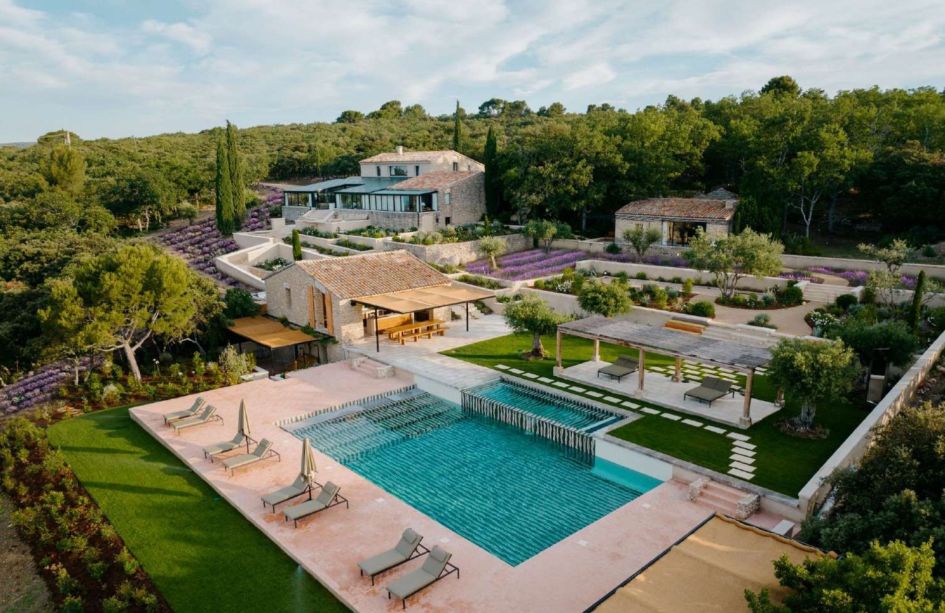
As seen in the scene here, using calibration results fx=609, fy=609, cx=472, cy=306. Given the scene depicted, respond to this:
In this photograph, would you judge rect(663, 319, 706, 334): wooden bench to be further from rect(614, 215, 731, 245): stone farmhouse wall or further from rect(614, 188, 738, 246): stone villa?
rect(614, 215, 731, 245): stone farmhouse wall

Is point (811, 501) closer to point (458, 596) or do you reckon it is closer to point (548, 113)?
point (458, 596)

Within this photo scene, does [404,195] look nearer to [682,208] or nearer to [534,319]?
[682,208]

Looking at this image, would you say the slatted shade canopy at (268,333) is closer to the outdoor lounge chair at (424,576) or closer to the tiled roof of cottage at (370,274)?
the tiled roof of cottage at (370,274)

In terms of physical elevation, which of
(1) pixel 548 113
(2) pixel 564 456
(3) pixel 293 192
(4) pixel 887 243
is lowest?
(2) pixel 564 456

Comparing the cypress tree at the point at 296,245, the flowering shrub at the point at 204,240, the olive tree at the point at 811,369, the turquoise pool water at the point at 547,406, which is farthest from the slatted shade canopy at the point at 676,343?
the flowering shrub at the point at 204,240

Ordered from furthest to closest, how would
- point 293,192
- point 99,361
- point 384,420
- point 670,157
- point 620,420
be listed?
point 293,192 → point 670,157 → point 99,361 → point 384,420 → point 620,420

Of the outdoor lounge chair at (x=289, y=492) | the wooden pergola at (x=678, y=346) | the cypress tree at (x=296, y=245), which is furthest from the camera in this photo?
the cypress tree at (x=296, y=245)

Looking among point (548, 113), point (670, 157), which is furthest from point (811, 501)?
point (548, 113)
